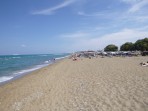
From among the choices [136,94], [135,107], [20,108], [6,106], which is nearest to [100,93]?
[136,94]

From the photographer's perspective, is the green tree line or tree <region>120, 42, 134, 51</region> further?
tree <region>120, 42, 134, 51</region>

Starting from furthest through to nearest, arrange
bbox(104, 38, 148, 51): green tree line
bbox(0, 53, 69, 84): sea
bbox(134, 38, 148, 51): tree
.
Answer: bbox(104, 38, 148, 51): green tree line
bbox(134, 38, 148, 51): tree
bbox(0, 53, 69, 84): sea

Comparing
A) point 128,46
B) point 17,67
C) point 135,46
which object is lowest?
point 17,67

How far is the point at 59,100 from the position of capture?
894cm

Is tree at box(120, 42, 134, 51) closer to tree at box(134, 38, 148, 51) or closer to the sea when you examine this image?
tree at box(134, 38, 148, 51)

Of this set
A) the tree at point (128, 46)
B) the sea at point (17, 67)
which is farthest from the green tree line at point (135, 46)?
the sea at point (17, 67)

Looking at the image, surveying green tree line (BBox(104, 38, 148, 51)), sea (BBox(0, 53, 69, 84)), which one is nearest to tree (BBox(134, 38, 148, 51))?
green tree line (BBox(104, 38, 148, 51))

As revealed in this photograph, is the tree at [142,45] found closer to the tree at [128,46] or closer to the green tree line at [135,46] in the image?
the green tree line at [135,46]

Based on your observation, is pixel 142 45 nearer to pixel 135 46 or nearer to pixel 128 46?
pixel 135 46

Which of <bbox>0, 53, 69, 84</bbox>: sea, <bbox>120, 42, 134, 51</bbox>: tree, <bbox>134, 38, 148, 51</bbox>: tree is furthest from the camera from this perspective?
<bbox>120, 42, 134, 51</bbox>: tree

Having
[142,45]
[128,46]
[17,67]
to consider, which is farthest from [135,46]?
[17,67]

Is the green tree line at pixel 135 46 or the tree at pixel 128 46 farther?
the tree at pixel 128 46

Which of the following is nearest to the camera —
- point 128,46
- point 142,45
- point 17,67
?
point 17,67

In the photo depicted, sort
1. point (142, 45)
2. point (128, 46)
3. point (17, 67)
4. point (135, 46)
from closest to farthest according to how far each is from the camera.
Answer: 1. point (17, 67)
2. point (142, 45)
3. point (135, 46)
4. point (128, 46)
